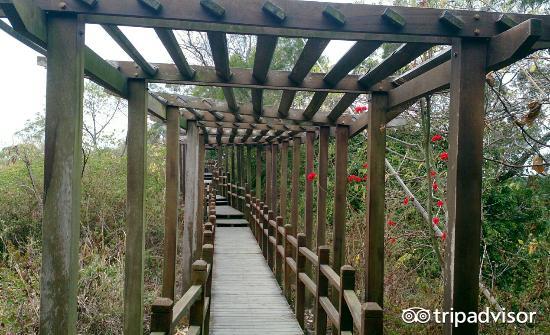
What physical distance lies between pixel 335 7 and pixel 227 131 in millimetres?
7134

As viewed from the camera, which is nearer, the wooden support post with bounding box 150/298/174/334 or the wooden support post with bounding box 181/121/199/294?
the wooden support post with bounding box 150/298/174/334

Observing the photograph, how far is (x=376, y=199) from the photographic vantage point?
3.71 m

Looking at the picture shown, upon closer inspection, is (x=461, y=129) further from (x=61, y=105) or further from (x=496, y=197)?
(x=496, y=197)

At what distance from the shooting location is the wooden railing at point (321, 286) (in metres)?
2.83

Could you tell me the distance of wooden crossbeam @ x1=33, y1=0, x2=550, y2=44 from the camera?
2170 mm

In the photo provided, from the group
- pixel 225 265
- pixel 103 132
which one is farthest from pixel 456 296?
pixel 103 132

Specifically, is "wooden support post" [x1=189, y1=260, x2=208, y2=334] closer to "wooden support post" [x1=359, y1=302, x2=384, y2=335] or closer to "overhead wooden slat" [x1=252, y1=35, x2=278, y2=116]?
"wooden support post" [x1=359, y1=302, x2=384, y2=335]

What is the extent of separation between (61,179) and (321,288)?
314 cm

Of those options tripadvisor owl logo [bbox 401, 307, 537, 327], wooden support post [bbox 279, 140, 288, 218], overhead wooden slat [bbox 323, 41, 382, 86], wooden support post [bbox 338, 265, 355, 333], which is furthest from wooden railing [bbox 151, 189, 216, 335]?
wooden support post [bbox 279, 140, 288, 218]

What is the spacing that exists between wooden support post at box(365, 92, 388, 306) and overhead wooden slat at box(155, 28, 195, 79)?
1461 mm

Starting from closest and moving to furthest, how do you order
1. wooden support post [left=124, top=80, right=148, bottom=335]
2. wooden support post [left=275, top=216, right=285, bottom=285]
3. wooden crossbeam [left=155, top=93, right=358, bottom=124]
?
wooden support post [left=124, top=80, right=148, bottom=335] → wooden crossbeam [left=155, top=93, right=358, bottom=124] → wooden support post [left=275, top=216, right=285, bottom=285]

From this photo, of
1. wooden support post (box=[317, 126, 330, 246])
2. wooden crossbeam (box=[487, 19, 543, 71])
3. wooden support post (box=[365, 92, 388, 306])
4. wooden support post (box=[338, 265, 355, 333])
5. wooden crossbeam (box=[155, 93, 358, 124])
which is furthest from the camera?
wooden support post (box=[317, 126, 330, 246])

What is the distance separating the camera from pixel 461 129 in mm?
2342

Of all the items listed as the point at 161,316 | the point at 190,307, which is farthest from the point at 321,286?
the point at 161,316
